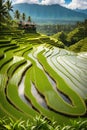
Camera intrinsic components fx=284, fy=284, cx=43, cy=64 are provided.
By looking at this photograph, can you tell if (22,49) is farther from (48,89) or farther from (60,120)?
(60,120)

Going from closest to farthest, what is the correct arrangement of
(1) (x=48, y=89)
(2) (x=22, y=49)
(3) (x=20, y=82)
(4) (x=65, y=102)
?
(4) (x=65, y=102), (1) (x=48, y=89), (3) (x=20, y=82), (2) (x=22, y=49)

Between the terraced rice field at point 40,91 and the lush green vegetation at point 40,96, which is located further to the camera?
the terraced rice field at point 40,91

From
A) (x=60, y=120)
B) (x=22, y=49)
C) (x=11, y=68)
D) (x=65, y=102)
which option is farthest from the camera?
(x=22, y=49)

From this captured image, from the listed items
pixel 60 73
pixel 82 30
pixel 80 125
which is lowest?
pixel 82 30

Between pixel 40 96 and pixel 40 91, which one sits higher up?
pixel 40 91

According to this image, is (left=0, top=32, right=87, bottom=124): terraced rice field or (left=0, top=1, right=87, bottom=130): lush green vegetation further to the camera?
(left=0, top=32, right=87, bottom=124): terraced rice field

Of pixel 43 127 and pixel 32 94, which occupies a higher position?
pixel 43 127

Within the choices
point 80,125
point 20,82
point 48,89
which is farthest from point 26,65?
point 80,125

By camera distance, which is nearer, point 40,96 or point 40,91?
point 40,96

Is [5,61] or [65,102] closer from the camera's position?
[65,102]
